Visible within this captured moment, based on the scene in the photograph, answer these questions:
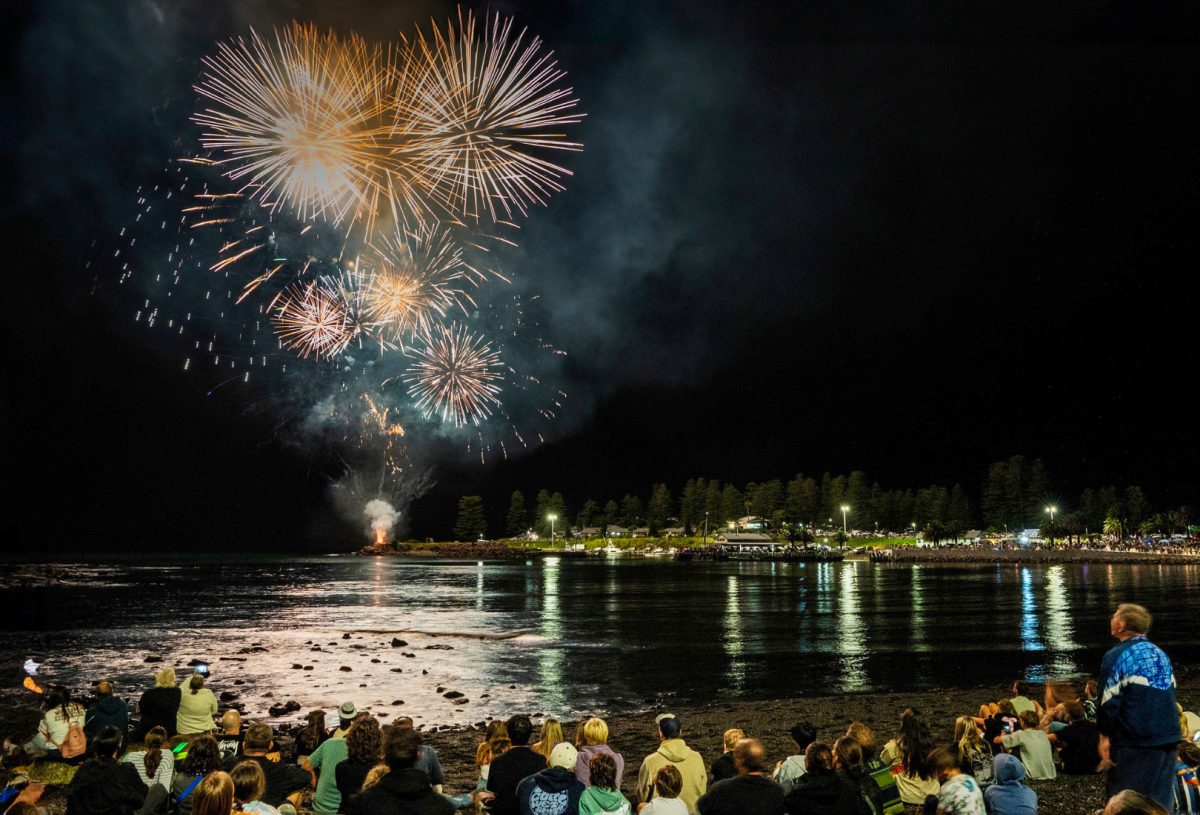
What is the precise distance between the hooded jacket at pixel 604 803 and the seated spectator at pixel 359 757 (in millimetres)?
2208

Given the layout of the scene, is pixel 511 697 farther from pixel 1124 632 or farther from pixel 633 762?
pixel 1124 632

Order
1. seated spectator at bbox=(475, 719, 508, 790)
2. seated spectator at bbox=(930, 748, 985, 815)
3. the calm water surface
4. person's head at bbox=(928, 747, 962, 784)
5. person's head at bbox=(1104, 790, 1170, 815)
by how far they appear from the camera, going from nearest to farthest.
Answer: person's head at bbox=(1104, 790, 1170, 815) < seated spectator at bbox=(930, 748, 985, 815) < person's head at bbox=(928, 747, 962, 784) < seated spectator at bbox=(475, 719, 508, 790) < the calm water surface

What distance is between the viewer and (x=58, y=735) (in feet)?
45.2

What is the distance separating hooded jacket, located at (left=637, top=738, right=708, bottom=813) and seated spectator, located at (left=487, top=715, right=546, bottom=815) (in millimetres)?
1094

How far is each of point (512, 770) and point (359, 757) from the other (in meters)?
1.55

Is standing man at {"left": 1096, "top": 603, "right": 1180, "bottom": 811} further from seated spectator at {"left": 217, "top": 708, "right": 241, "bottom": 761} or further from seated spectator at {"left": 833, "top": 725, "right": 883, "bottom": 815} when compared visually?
seated spectator at {"left": 217, "top": 708, "right": 241, "bottom": 761}

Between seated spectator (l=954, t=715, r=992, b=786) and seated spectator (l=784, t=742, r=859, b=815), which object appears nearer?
seated spectator (l=784, t=742, r=859, b=815)

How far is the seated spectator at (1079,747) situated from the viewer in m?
11.7

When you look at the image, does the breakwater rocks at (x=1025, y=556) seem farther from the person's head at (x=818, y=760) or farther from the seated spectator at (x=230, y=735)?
the seated spectator at (x=230, y=735)

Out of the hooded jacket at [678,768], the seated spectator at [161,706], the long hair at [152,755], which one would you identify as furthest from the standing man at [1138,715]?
the seated spectator at [161,706]

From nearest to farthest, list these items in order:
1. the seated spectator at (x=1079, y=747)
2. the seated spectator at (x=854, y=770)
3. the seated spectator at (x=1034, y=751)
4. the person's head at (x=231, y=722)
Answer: the seated spectator at (x=854, y=770) < the person's head at (x=231, y=722) < the seated spectator at (x=1034, y=751) < the seated spectator at (x=1079, y=747)

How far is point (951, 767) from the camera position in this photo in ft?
25.8

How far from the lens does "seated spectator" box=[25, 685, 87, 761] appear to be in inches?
536

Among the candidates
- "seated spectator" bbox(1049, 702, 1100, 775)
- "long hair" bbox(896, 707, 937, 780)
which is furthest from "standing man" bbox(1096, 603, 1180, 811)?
"seated spectator" bbox(1049, 702, 1100, 775)
